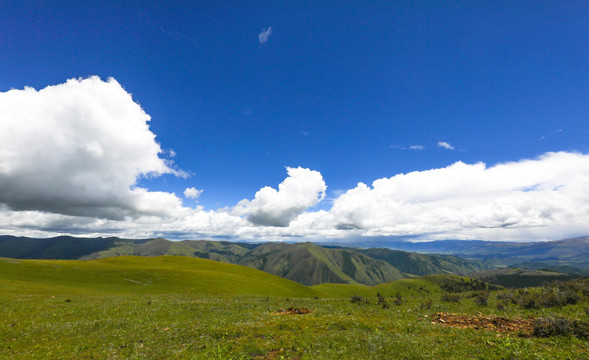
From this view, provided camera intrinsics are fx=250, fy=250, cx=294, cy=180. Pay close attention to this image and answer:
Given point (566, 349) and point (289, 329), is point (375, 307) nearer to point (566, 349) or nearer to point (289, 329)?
point (289, 329)

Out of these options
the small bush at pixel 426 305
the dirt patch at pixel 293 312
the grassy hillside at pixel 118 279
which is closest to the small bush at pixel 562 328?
the small bush at pixel 426 305

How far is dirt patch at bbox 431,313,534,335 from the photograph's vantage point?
809 inches

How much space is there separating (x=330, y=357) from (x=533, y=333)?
620 inches

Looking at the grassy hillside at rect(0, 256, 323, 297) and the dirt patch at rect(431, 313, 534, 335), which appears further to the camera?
the grassy hillside at rect(0, 256, 323, 297)

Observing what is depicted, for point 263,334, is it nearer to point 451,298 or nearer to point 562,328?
point 562,328

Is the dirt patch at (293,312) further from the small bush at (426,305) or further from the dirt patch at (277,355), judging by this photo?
the dirt patch at (277,355)

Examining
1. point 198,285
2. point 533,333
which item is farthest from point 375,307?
point 198,285

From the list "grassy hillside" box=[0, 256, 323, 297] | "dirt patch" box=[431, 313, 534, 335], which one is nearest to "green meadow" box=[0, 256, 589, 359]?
"dirt patch" box=[431, 313, 534, 335]

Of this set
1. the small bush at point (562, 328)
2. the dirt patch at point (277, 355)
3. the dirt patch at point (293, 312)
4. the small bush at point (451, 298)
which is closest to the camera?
the dirt patch at point (277, 355)

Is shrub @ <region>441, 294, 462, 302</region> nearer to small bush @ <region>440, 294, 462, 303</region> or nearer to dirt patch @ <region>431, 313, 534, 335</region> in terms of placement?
small bush @ <region>440, 294, 462, 303</region>

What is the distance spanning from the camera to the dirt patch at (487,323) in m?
20.5

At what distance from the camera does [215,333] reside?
23.1 m

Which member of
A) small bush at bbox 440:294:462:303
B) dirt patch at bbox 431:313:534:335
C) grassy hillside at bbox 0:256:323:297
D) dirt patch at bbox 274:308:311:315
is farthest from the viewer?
grassy hillside at bbox 0:256:323:297

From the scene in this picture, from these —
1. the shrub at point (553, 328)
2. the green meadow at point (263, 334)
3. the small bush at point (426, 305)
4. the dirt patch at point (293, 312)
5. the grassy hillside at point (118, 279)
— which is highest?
the shrub at point (553, 328)
